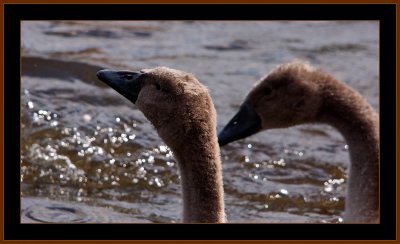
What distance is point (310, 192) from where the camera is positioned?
9.49 m

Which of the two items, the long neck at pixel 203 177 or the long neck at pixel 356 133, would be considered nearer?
the long neck at pixel 203 177

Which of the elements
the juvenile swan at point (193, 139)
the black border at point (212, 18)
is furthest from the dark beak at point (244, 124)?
the black border at point (212, 18)

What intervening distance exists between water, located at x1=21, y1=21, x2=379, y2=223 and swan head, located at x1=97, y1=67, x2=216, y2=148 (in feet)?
7.61

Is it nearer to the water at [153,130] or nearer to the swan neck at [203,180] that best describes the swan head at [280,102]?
the water at [153,130]

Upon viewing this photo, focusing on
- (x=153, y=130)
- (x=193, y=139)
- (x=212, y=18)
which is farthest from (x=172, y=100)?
(x=153, y=130)

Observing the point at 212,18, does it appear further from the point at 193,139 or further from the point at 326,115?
the point at 326,115

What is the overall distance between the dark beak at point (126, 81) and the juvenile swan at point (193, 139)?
0.31 meters

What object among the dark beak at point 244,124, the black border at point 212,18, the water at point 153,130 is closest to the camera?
the black border at point 212,18

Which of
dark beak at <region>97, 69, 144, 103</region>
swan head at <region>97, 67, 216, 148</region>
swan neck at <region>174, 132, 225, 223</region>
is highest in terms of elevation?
dark beak at <region>97, 69, 144, 103</region>

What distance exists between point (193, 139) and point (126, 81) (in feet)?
2.35

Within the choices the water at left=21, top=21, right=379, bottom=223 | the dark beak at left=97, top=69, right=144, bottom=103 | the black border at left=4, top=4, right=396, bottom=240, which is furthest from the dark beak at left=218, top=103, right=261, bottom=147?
A: the black border at left=4, top=4, right=396, bottom=240

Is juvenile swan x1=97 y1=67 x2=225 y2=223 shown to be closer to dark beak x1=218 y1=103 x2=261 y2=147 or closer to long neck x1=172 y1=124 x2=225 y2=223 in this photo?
long neck x1=172 y1=124 x2=225 y2=223

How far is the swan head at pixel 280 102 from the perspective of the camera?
7.45m

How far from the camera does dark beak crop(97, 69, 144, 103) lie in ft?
20.3
